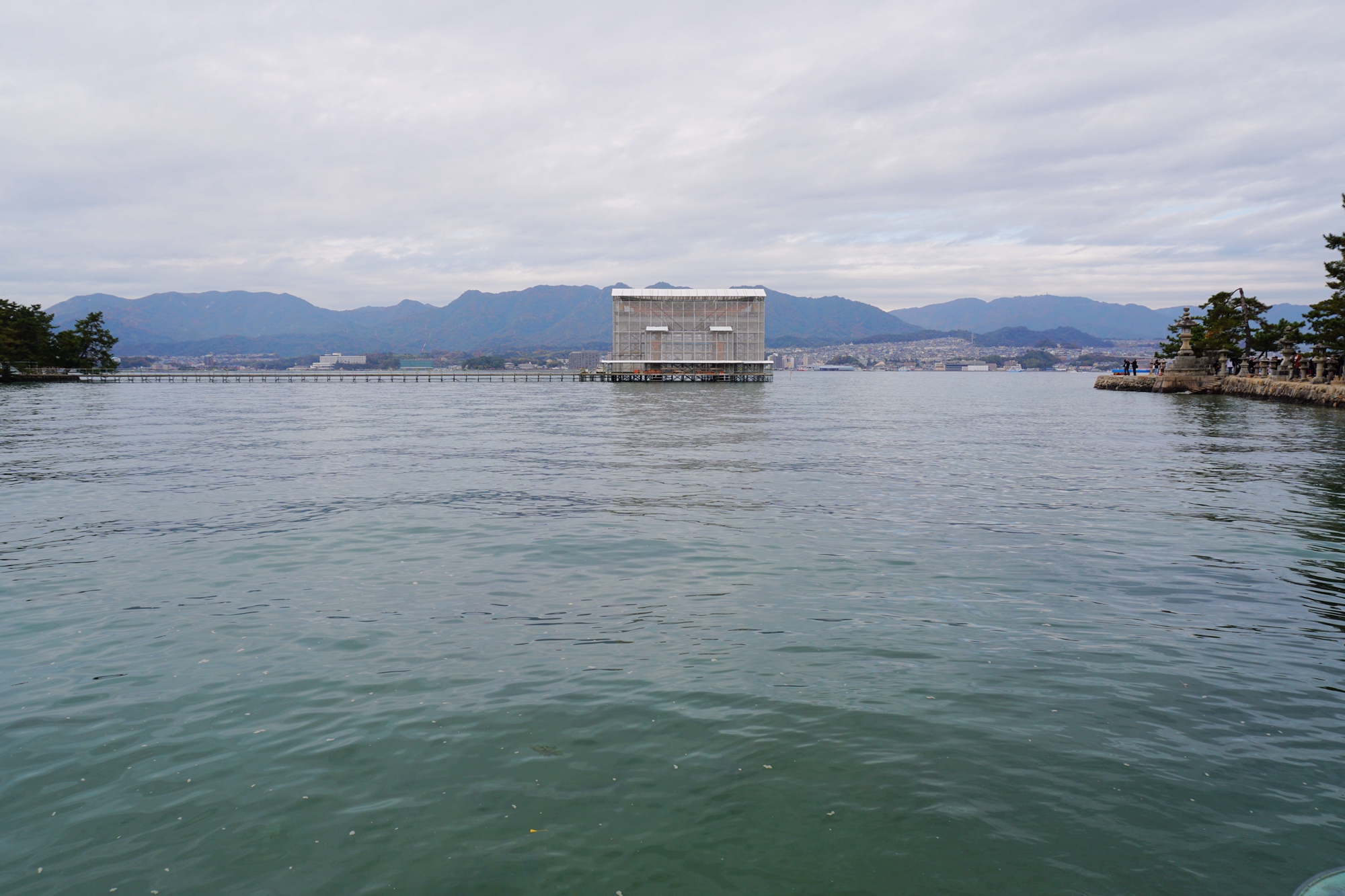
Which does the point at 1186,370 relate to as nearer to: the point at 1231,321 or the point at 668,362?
the point at 1231,321

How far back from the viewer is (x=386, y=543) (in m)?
18.1

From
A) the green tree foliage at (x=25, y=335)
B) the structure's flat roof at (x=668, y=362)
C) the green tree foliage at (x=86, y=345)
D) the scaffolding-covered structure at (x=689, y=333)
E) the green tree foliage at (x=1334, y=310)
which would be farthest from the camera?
the structure's flat roof at (x=668, y=362)

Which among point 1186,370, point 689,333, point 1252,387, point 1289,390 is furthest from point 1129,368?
point 689,333

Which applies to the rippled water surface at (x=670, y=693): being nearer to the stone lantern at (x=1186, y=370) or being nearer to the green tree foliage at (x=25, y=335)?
the stone lantern at (x=1186, y=370)

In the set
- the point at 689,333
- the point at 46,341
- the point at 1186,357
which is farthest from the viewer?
the point at 689,333

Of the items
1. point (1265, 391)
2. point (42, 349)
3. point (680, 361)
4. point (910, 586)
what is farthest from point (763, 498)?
point (42, 349)

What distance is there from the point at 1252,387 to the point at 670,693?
93.1 metres

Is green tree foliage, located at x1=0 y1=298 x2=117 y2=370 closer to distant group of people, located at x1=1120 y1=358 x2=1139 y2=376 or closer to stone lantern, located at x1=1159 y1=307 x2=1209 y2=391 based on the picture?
stone lantern, located at x1=1159 y1=307 x2=1209 y2=391

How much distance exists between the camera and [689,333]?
6102 inches

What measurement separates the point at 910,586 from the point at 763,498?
996 centimetres

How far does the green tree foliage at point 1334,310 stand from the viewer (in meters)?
58.9

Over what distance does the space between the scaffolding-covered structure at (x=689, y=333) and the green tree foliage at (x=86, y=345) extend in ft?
293

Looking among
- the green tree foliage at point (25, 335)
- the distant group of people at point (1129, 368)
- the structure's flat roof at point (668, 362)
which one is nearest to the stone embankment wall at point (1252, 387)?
the distant group of people at point (1129, 368)

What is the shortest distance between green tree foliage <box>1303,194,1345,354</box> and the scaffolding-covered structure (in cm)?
9594
